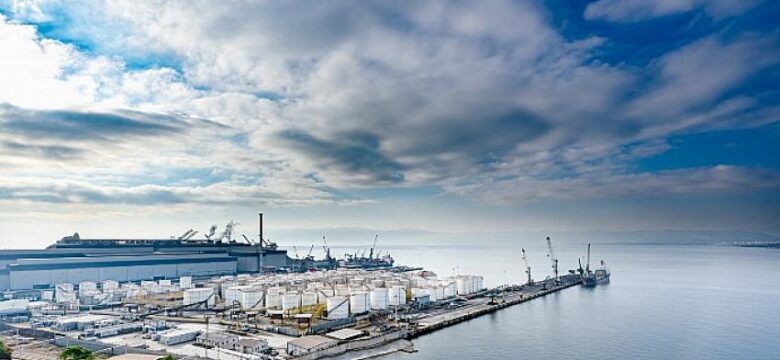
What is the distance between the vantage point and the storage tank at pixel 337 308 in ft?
81.1

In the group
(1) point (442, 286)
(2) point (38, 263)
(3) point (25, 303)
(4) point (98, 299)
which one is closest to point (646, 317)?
(1) point (442, 286)

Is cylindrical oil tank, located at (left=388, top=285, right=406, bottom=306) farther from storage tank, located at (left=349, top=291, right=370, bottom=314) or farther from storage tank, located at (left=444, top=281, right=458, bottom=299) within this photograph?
storage tank, located at (left=444, top=281, right=458, bottom=299)

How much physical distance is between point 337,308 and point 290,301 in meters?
3.33

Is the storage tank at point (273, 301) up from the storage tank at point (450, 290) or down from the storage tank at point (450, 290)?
up

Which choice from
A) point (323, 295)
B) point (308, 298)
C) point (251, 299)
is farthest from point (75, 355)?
point (323, 295)

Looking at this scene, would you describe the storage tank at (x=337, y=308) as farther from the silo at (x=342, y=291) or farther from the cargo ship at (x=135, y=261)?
the cargo ship at (x=135, y=261)

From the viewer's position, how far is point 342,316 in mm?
24891

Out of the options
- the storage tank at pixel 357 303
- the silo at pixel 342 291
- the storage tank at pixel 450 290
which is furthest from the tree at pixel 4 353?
the storage tank at pixel 450 290

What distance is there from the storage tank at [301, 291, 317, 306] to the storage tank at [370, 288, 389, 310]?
327 cm

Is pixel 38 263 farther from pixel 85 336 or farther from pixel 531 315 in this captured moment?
pixel 531 315

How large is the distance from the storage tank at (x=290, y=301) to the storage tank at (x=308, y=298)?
0.72 ft

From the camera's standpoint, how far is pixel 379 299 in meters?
28.3

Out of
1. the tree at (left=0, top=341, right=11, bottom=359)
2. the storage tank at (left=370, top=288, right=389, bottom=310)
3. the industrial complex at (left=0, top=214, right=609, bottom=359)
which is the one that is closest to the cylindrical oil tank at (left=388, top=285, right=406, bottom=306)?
the industrial complex at (left=0, top=214, right=609, bottom=359)

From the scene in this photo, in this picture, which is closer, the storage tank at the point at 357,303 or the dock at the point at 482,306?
the dock at the point at 482,306
